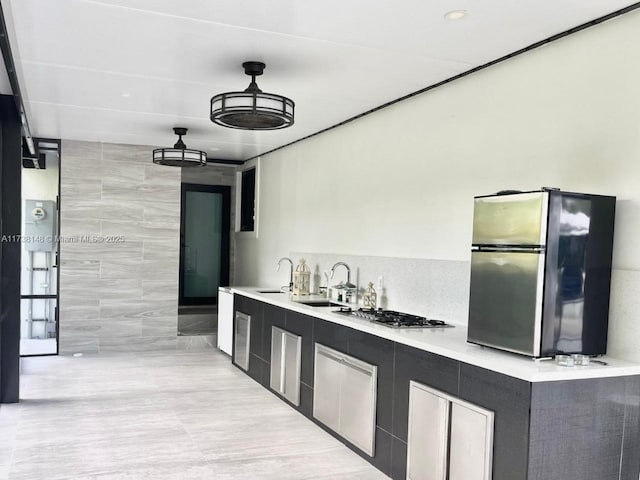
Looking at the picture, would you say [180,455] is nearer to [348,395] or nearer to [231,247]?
[348,395]

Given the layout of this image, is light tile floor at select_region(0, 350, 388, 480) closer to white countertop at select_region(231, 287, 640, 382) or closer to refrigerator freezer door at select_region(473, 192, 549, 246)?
white countertop at select_region(231, 287, 640, 382)

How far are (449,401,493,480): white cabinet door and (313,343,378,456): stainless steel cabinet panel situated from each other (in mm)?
853

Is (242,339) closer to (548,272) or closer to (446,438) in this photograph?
(446,438)

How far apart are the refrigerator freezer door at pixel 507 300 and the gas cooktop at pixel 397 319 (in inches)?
30.0

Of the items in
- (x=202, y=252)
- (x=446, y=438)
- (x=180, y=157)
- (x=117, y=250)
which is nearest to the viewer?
(x=446, y=438)

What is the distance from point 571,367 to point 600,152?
1.14m

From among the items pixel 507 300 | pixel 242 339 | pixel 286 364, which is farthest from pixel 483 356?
pixel 242 339

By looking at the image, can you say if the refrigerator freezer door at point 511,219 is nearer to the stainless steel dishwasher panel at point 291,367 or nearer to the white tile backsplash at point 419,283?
the white tile backsplash at point 419,283

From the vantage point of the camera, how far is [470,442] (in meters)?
2.88

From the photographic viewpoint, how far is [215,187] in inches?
357

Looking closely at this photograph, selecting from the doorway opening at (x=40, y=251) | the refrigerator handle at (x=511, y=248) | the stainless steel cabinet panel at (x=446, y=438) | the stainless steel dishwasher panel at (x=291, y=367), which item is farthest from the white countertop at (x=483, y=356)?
the doorway opening at (x=40, y=251)

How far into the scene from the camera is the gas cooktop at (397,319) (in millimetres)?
3865

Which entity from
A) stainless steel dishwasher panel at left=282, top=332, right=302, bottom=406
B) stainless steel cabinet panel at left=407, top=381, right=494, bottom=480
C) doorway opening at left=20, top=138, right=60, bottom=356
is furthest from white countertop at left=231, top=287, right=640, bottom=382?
doorway opening at left=20, top=138, right=60, bottom=356

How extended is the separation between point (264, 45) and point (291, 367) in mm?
2784
